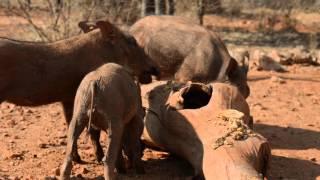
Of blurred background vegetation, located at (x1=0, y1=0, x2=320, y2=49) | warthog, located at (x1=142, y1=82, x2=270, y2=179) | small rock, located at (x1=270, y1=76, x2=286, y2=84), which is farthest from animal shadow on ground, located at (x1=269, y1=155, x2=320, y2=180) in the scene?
blurred background vegetation, located at (x1=0, y1=0, x2=320, y2=49)

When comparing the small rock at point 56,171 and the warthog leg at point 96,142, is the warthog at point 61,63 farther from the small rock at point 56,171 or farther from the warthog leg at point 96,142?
the small rock at point 56,171

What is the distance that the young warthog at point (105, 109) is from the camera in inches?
228

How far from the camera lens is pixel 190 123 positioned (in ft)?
21.2

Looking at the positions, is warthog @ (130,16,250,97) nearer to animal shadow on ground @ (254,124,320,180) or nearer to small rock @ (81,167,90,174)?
animal shadow on ground @ (254,124,320,180)

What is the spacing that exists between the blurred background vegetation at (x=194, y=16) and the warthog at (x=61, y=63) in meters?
5.14

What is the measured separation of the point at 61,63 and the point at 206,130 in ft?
5.43

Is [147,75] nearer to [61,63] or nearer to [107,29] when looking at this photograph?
[107,29]

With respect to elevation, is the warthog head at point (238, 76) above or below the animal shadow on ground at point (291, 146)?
above

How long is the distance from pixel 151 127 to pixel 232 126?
3.96ft

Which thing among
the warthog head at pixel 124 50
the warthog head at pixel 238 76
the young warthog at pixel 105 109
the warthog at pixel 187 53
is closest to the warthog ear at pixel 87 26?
the warthog head at pixel 124 50

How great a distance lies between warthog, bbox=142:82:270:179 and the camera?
577cm

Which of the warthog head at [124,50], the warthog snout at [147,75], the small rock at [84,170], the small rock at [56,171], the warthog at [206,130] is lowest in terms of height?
the small rock at [84,170]

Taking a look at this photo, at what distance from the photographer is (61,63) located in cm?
650

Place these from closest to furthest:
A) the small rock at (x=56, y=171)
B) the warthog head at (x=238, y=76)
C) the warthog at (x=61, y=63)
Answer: the warthog at (x=61, y=63), the small rock at (x=56, y=171), the warthog head at (x=238, y=76)
